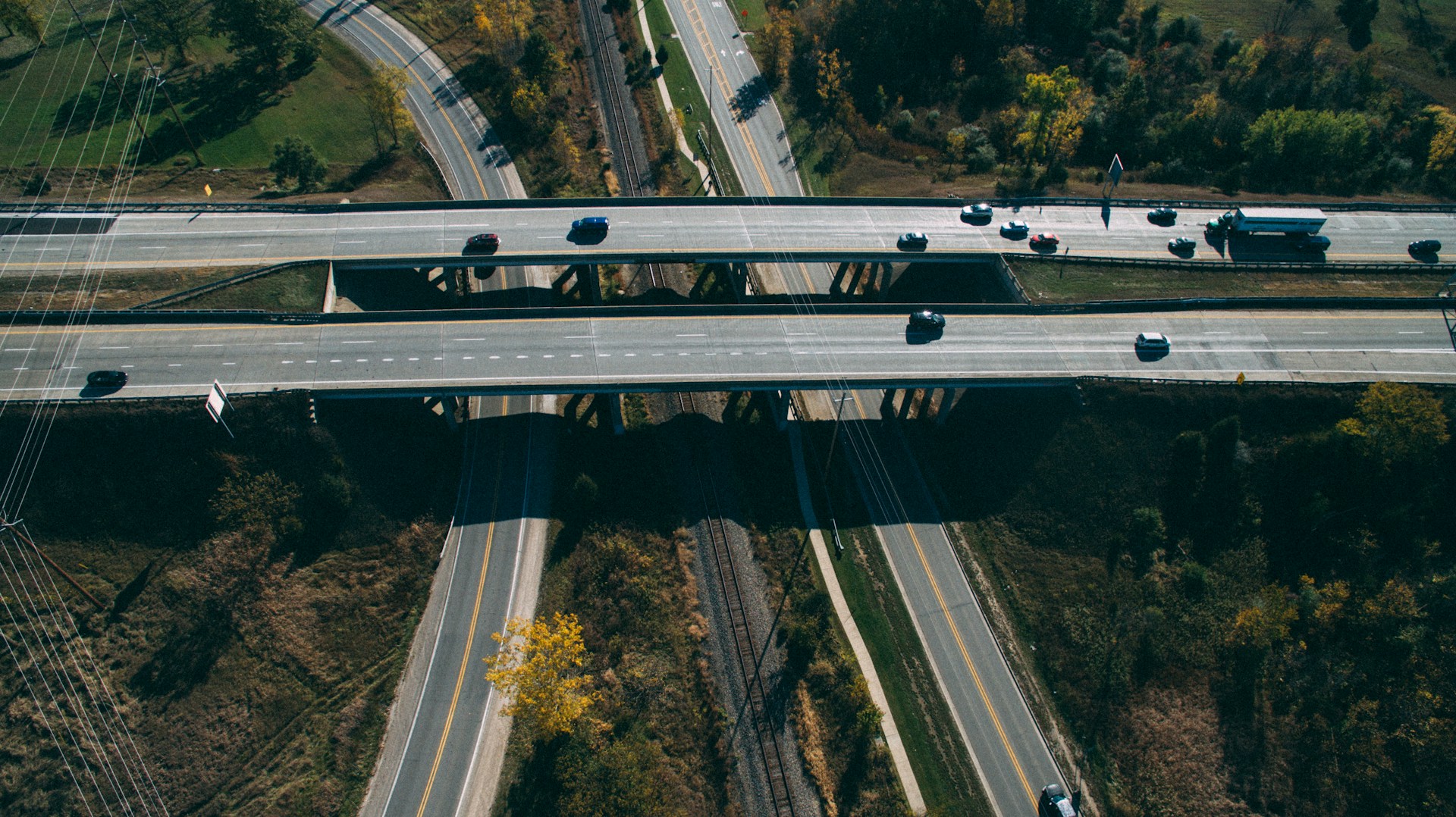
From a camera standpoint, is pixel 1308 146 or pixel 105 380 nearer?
pixel 105 380

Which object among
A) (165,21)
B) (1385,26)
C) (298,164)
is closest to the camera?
(298,164)

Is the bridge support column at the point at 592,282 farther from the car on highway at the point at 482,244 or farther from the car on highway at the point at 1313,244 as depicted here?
the car on highway at the point at 1313,244

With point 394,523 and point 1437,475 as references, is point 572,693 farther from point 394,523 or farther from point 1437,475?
point 1437,475

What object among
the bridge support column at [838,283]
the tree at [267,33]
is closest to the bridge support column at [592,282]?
the bridge support column at [838,283]

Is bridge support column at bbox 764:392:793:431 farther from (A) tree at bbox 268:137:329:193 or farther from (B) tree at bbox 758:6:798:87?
(A) tree at bbox 268:137:329:193

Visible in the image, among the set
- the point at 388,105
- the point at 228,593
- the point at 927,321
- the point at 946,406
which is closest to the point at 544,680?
the point at 228,593

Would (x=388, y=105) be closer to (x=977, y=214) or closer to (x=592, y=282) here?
(x=592, y=282)

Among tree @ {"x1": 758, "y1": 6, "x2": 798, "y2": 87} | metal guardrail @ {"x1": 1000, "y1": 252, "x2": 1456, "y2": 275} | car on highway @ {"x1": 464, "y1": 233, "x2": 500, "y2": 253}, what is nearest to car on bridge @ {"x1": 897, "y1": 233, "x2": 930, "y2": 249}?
metal guardrail @ {"x1": 1000, "y1": 252, "x2": 1456, "y2": 275}

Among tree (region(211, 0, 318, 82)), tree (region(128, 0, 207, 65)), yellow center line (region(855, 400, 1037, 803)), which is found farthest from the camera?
tree (region(128, 0, 207, 65))
